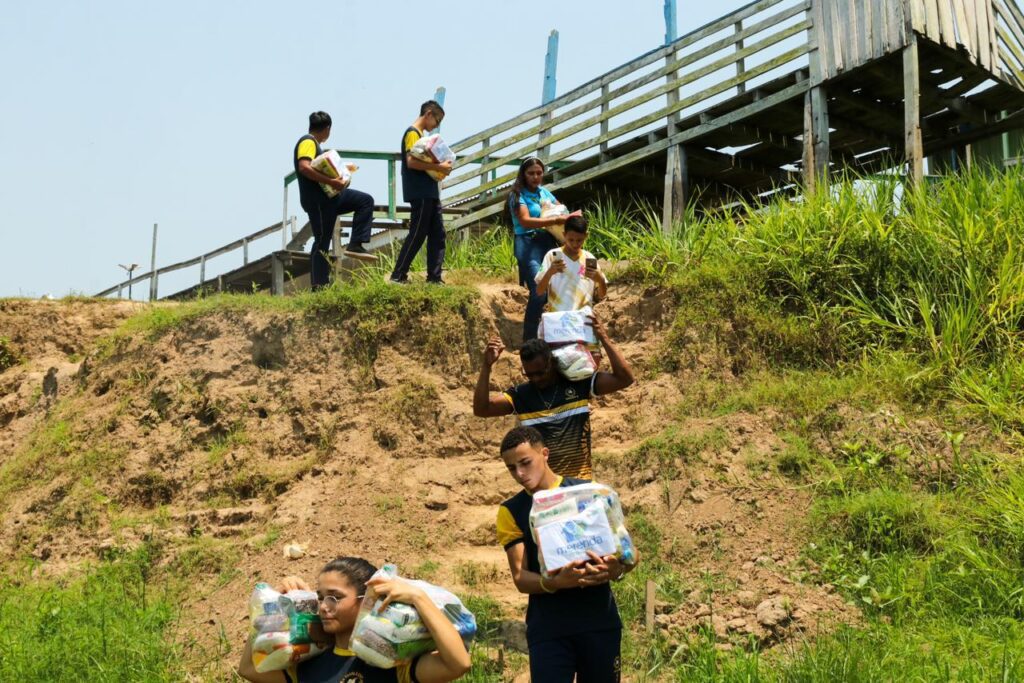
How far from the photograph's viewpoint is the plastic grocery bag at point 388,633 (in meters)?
3.62

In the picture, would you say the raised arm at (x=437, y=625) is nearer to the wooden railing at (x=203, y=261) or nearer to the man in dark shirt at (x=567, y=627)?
the man in dark shirt at (x=567, y=627)

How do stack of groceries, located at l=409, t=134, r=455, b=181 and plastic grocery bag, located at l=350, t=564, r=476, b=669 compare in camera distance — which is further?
stack of groceries, located at l=409, t=134, r=455, b=181

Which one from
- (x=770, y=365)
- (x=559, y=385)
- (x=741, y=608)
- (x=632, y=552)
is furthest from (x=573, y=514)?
(x=770, y=365)

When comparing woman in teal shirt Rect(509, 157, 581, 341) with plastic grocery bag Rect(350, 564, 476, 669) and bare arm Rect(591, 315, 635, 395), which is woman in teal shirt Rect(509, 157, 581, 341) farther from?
plastic grocery bag Rect(350, 564, 476, 669)

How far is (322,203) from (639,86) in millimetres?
4651

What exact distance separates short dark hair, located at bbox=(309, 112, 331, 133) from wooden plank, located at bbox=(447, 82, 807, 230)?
4.38 m

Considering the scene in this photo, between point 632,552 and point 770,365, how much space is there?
5060 millimetres

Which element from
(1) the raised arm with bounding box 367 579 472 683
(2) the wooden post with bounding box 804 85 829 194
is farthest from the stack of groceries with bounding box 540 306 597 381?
(2) the wooden post with bounding box 804 85 829 194

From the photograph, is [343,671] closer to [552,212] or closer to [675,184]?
[552,212]

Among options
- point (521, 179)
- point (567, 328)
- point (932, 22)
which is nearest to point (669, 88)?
point (932, 22)

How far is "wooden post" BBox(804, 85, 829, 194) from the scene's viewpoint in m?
11.6

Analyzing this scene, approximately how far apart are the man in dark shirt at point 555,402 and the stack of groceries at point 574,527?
185 centimetres

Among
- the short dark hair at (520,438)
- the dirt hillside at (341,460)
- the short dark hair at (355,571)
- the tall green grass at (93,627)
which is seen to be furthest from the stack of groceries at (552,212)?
the short dark hair at (355,571)

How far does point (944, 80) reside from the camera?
40.2ft
